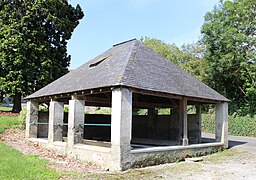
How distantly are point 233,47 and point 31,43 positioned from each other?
15210 millimetres

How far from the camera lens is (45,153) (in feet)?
34.6

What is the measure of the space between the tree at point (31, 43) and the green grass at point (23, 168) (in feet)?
36.4

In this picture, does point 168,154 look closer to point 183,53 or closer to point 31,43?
point 31,43

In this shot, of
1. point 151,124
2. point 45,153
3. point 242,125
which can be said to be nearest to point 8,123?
point 45,153

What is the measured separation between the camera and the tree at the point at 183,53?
29.2m

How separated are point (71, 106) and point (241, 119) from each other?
14385 millimetres

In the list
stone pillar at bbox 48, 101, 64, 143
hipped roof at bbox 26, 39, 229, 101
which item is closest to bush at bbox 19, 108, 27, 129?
hipped roof at bbox 26, 39, 229, 101

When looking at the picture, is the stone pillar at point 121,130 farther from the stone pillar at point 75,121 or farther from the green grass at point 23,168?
the stone pillar at point 75,121

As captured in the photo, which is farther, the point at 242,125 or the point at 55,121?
the point at 242,125

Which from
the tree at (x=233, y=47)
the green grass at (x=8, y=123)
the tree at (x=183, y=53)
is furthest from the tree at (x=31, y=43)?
the tree at (x=183, y=53)

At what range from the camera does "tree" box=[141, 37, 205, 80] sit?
95.8 ft

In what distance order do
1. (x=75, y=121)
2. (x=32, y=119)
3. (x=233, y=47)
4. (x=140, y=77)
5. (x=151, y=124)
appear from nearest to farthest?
(x=140, y=77) → (x=75, y=121) → (x=32, y=119) → (x=151, y=124) → (x=233, y=47)

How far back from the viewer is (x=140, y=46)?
11812 mm

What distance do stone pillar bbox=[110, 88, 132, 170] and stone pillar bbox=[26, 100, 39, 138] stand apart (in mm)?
7087
